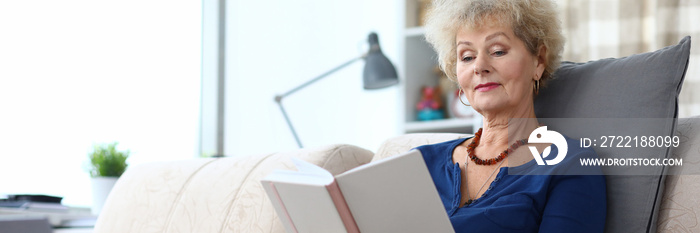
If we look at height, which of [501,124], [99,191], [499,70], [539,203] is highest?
[499,70]

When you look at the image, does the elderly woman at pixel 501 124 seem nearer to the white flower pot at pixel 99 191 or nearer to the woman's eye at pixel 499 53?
the woman's eye at pixel 499 53

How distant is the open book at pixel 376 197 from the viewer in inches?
41.8

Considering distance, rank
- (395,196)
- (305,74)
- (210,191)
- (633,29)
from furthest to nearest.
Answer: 1. (305,74)
2. (633,29)
3. (210,191)
4. (395,196)

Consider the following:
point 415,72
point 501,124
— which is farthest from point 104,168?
point 501,124

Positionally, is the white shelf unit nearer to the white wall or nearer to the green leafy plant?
the white wall

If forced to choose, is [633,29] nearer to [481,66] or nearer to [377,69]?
[377,69]

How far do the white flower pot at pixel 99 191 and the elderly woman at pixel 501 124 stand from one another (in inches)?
→ 60.0

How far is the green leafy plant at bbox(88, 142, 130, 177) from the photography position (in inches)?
107

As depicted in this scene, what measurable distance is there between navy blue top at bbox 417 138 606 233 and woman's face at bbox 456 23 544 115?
0.15 metres

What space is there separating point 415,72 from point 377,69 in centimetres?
63

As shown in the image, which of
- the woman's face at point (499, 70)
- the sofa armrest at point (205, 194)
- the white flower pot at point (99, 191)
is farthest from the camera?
the white flower pot at point (99, 191)

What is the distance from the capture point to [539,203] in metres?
1.33

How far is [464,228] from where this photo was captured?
134 cm

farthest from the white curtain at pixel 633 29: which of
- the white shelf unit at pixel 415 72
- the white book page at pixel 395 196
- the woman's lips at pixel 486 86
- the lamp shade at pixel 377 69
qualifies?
the white book page at pixel 395 196
